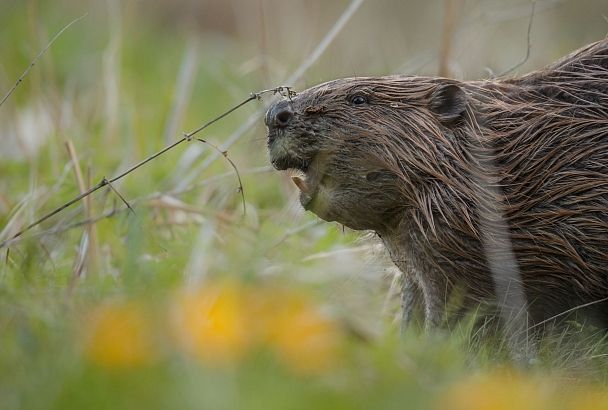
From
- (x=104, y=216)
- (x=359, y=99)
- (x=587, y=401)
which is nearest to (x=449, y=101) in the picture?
(x=359, y=99)

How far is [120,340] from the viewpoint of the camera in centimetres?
213

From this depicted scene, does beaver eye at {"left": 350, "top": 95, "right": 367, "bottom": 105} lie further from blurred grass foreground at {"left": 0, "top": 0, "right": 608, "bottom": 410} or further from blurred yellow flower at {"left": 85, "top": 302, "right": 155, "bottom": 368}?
blurred yellow flower at {"left": 85, "top": 302, "right": 155, "bottom": 368}

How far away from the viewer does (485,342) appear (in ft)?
11.8

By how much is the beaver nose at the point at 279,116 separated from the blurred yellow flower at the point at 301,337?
1.29 meters

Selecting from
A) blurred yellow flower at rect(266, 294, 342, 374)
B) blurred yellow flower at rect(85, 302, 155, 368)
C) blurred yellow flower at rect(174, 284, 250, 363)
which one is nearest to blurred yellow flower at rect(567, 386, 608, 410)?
blurred yellow flower at rect(266, 294, 342, 374)

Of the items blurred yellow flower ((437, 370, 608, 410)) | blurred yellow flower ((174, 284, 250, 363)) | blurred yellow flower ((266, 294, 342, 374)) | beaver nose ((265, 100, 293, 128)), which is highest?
beaver nose ((265, 100, 293, 128))

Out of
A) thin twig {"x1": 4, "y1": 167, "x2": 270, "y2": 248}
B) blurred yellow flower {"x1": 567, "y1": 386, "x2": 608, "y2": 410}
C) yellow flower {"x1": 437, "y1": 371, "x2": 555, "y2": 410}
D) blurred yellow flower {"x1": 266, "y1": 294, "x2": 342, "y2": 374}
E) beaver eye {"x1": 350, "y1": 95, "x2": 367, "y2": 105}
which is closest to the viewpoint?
yellow flower {"x1": 437, "y1": 371, "x2": 555, "y2": 410}

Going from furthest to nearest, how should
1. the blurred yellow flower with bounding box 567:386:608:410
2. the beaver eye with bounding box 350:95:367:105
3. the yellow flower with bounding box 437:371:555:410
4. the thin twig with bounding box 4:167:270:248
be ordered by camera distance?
1. the beaver eye with bounding box 350:95:367:105
2. the thin twig with bounding box 4:167:270:248
3. the blurred yellow flower with bounding box 567:386:608:410
4. the yellow flower with bounding box 437:371:555:410

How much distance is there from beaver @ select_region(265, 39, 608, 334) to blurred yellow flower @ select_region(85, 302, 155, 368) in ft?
4.85

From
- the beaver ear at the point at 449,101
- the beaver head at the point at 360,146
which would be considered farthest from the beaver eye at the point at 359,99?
the beaver ear at the point at 449,101

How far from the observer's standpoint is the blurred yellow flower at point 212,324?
6.96ft

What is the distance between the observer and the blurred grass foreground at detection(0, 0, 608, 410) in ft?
6.94

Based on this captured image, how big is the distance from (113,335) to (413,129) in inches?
71.5

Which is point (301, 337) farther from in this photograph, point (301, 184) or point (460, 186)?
point (460, 186)
